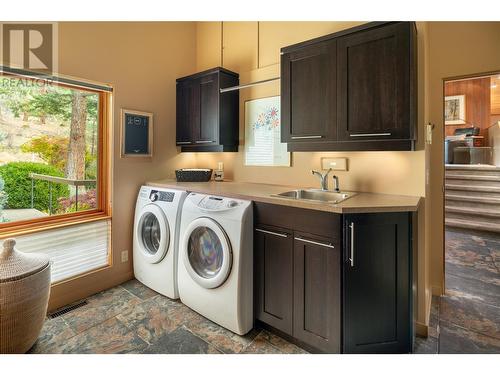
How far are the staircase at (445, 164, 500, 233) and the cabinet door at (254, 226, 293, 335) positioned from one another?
175 inches

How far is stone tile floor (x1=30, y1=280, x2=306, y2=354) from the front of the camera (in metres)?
1.79

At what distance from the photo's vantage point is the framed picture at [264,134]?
2.64m

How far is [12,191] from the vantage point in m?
2.12

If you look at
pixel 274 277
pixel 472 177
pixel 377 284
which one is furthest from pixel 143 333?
pixel 472 177

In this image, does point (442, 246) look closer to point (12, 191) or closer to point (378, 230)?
point (378, 230)

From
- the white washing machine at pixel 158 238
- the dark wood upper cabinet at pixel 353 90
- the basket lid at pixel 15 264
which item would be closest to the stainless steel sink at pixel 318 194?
the dark wood upper cabinet at pixel 353 90

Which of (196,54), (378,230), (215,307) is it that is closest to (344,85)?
(378,230)

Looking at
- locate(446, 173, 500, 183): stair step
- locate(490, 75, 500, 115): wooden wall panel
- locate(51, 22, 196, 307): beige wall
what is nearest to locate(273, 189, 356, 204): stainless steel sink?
locate(51, 22, 196, 307): beige wall

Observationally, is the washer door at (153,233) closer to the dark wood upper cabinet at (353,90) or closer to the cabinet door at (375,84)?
the dark wood upper cabinet at (353,90)

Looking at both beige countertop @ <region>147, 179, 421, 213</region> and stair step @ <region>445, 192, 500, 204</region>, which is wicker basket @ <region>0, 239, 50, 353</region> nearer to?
beige countertop @ <region>147, 179, 421, 213</region>

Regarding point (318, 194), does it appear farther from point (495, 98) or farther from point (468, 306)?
point (495, 98)

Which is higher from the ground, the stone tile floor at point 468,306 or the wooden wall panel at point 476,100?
the wooden wall panel at point 476,100

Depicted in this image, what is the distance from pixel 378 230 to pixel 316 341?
81cm

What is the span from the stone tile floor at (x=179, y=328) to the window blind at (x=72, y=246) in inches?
12.6
